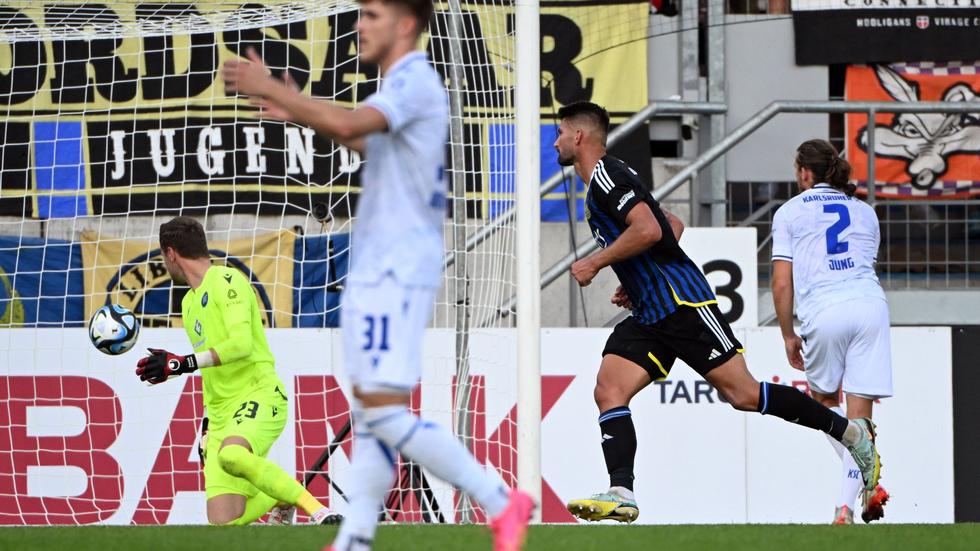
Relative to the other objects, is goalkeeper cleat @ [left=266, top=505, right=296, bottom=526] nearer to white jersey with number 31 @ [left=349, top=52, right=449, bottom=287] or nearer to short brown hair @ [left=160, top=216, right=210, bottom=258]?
short brown hair @ [left=160, top=216, right=210, bottom=258]

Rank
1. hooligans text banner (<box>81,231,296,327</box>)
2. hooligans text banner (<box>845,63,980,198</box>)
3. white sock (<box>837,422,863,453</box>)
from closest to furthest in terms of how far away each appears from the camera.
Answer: white sock (<box>837,422,863,453</box>) < hooligans text banner (<box>81,231,296,327</box>) < hooligans text banner (<box>845,63,980,198</box>)

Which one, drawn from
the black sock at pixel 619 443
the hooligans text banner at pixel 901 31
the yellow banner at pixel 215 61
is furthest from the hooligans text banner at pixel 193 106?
the black sock at pixel 619 443

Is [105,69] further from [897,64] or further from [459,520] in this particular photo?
[897,64]

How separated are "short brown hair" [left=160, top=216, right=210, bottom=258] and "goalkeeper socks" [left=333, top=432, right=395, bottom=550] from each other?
11.3 feet

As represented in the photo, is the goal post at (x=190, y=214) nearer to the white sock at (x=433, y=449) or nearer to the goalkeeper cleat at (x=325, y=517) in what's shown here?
the goalkeeper cleat at (x=325, y=517)

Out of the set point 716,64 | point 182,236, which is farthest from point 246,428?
point 716,64

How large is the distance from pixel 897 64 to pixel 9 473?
323 inches

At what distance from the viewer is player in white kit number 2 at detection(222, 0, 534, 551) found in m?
3.84

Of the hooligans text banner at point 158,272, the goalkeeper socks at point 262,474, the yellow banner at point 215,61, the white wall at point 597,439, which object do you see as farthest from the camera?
the hooligans text banner at point 158,272

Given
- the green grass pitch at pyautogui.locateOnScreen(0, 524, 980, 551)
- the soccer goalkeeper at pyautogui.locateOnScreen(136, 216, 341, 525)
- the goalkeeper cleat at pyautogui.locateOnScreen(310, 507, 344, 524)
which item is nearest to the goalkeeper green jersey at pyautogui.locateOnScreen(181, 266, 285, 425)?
the soccer goalkeeper at pyautogui.locateOnScreen(136, 216, 341, 525)

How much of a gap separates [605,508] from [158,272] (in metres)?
6.06

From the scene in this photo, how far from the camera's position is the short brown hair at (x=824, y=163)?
22.8ft

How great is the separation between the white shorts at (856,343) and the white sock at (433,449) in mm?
3447

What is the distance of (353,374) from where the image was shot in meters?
3.92
